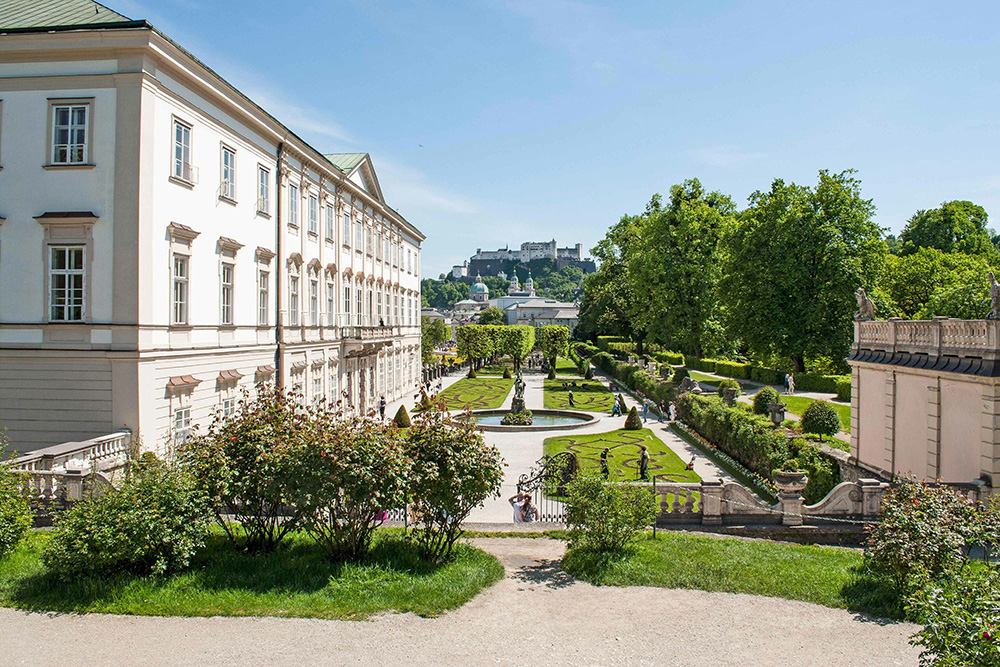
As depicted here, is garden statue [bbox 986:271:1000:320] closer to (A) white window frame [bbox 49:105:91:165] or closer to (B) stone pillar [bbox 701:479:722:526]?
(B) stone pillar [bbox 701:479:722:526]

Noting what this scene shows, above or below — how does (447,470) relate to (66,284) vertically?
below

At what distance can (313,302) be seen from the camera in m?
29.7

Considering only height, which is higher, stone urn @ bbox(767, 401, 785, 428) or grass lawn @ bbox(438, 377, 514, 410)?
stone urn @ bbox(767, 401, 785, 428)

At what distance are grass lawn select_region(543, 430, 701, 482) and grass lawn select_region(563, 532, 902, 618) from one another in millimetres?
7287

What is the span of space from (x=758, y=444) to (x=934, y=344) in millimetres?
6974

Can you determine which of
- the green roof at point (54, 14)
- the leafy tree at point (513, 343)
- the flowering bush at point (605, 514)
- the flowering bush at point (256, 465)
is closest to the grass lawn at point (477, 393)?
the leafy tree at point (513, 343)

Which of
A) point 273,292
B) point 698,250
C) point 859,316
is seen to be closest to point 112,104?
point 273,292

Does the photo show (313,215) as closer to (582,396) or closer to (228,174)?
(228,174)

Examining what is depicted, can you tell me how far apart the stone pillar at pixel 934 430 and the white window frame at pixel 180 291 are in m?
18.8

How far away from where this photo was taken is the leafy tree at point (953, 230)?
62.8 m

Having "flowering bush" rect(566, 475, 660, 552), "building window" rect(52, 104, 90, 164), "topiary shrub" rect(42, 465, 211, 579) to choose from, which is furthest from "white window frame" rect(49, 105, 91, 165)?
"flowering bush" rect(566, 475, 660, 552)

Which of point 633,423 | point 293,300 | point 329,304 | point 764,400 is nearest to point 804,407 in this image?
point 764,400

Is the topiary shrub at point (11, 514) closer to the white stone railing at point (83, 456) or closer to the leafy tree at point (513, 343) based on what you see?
the white stone railing at point (83, 456)

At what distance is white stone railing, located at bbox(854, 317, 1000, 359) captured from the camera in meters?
13.5
